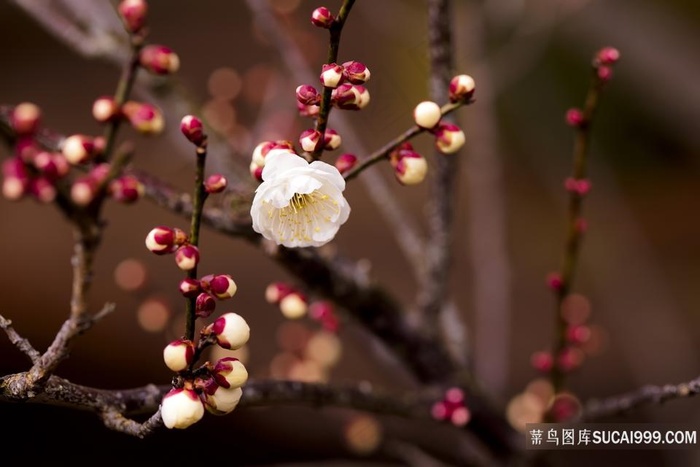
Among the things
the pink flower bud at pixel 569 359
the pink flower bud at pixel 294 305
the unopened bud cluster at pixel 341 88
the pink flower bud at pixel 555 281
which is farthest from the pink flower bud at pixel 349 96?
the pink flower bud at pixel 569 359

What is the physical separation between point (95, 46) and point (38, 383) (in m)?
0.53

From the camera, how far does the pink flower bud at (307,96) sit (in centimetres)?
38

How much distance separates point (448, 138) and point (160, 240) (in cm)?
19

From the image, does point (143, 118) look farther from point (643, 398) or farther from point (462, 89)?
point (643, 398)

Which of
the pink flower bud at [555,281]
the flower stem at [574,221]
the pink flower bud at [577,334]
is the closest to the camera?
the flower stem at [574,221]

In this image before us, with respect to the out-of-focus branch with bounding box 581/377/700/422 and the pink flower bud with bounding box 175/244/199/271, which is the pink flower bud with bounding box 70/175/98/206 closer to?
the pink flower bud with bounding box 175/244/199/271

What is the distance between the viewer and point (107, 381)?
1.47 m

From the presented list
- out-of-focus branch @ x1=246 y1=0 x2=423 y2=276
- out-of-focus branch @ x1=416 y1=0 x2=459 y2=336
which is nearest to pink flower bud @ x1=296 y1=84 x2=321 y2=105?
out-of-focus branch @ x1=416 y1=0 x2=459 y2=336

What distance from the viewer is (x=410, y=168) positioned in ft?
1.40

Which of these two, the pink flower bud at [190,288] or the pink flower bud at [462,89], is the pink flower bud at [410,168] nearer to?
the pink flower bud at [462,89]

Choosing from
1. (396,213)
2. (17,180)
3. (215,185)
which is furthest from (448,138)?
(396,213)

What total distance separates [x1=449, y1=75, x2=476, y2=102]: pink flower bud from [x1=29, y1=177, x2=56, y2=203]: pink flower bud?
9.5 inches

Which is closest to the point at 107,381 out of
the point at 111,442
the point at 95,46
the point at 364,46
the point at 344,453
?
the point at 111,442

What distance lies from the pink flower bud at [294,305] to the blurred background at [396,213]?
→ 0.53ft
